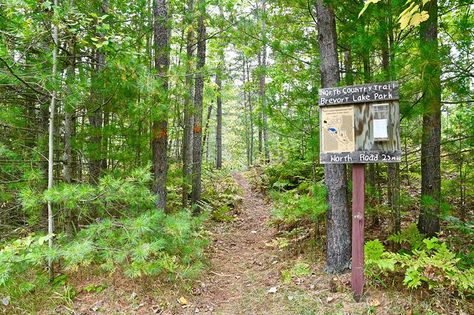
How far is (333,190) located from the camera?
4844 mm

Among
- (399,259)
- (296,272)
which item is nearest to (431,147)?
(399,259)

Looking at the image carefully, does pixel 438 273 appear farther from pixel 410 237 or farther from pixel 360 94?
pixel 360 94

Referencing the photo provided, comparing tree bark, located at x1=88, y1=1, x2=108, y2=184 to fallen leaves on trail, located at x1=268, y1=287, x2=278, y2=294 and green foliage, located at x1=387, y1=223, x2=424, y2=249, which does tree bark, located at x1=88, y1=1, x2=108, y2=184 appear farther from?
green foliage, located at x1=387, y1=223, x2=424, y2=249

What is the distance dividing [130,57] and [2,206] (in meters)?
3.69

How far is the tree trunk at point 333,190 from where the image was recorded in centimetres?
477

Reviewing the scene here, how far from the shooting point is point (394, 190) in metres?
5.13

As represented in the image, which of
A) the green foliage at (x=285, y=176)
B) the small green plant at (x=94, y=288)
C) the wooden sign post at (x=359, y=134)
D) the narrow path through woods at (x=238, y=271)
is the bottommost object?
the narrow path through woods at (x=238, y=271)

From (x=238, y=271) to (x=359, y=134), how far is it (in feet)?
11.1

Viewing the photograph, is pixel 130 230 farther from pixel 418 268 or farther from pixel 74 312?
pixel 418 268

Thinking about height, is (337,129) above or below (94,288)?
above

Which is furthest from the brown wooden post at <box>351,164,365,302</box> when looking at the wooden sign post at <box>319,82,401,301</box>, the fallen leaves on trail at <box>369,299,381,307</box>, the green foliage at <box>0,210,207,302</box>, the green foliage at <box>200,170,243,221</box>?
the green foliage at <box>200,170,243,221</box>

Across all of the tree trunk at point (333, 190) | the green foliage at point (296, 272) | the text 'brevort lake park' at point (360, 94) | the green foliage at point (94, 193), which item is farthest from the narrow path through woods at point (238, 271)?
the text 'brevort lake park' at point (360, 94)

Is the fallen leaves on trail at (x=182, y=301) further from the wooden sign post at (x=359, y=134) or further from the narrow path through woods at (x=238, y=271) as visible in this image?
the wooden sign post at (x=359, y=134)

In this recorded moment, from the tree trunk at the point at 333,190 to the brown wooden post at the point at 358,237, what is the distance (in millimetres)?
764
